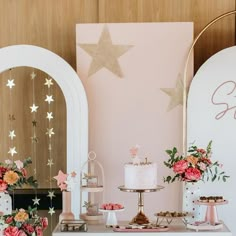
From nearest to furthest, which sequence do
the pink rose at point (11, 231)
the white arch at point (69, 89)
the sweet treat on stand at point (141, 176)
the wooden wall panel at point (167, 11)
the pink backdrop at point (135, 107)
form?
the pink rose at point (11, 231), the sweet treat on stand at point (141, 176), the white arch at point (69, 89), the pink backdrop at point (135, 107), the wooden wall panel at point (167, 11)

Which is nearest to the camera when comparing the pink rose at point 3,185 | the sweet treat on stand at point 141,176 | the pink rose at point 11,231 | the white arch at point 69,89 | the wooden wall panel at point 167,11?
the pink rose at point 11,231

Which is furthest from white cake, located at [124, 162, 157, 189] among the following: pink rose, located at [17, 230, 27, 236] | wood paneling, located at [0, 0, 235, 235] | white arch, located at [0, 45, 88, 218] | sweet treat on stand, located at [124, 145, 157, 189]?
wood paneling, located at [0, 0, 235, 235]

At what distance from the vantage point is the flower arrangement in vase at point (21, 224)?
321 cm

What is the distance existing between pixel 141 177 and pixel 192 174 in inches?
11.0

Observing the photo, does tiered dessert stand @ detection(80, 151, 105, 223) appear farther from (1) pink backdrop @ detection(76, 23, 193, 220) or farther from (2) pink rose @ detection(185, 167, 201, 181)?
(2) pink rose @ detection(185, 167, 201, 181)

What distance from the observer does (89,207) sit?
3.65 metres

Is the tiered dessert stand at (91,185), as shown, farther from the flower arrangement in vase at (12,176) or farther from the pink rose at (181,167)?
the pink rose at (181,167)

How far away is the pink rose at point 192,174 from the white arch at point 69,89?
1079 millimetres

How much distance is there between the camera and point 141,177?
3500 mm

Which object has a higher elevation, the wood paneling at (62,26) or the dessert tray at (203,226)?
the wood paneling at (62,26)

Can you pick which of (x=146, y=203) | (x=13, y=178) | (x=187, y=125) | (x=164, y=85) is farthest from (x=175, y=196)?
(x=13, y=178)

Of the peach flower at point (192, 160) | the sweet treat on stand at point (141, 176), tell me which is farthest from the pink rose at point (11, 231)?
the peach flower at point (192, 160)

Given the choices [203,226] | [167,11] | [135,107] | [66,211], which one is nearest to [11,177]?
[66,211]

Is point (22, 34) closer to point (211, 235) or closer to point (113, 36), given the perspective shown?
point (113, 36)
